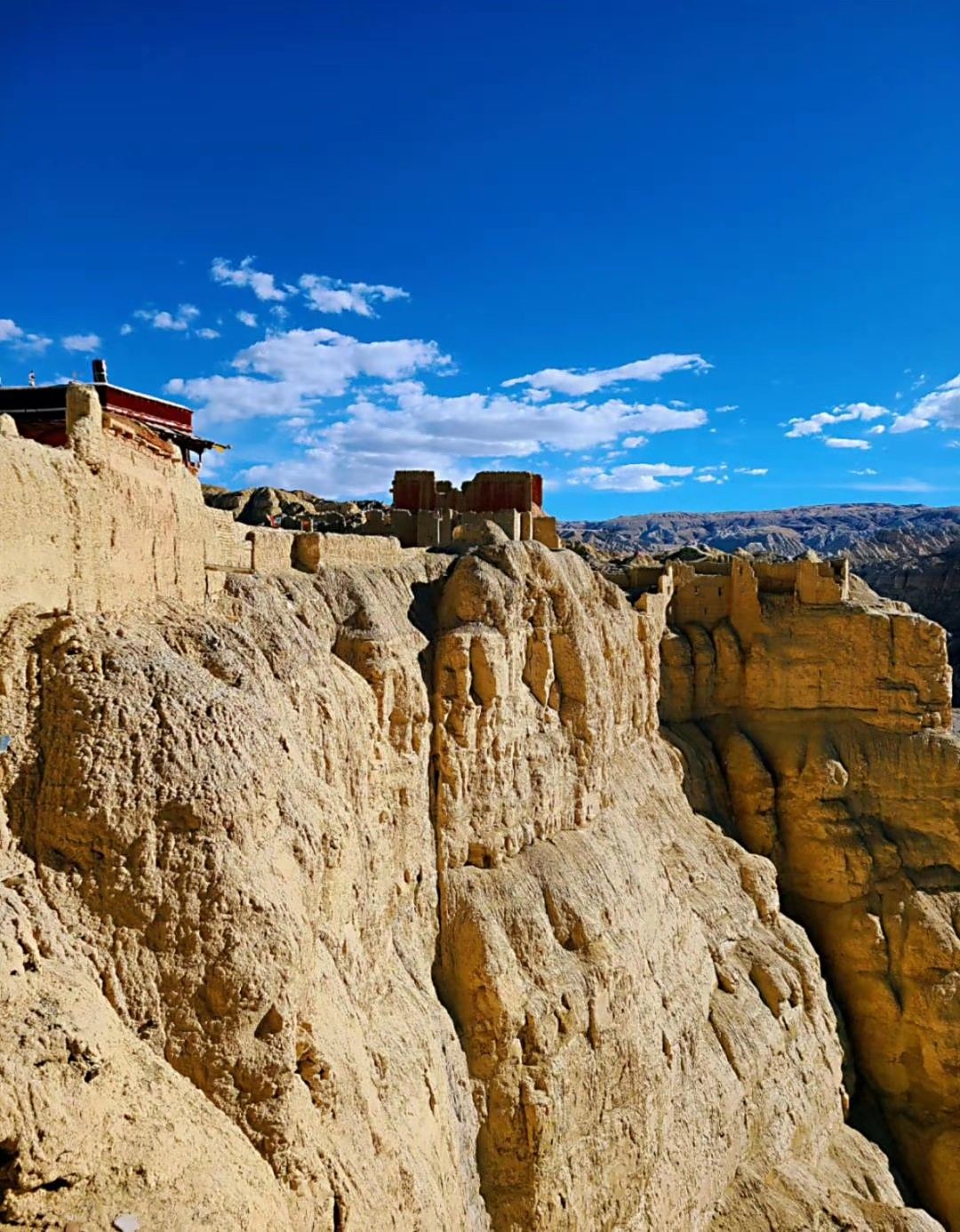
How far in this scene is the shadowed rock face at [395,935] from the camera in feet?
28.9

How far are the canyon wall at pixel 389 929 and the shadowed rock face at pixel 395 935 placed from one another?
0.05 meters

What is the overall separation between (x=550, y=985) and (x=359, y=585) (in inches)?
346

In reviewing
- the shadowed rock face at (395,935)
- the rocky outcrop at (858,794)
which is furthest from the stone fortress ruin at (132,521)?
the rocky outcrop at (858,794)

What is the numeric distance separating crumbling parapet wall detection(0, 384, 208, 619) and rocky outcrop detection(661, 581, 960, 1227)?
21.0 metres

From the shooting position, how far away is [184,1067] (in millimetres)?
9328

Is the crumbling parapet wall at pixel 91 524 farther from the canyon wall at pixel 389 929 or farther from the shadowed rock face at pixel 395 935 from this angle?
the shadowed rock face at pixel 395 935

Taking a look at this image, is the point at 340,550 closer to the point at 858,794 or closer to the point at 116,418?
the point at 116,418

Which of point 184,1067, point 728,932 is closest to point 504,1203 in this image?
point 184,1067

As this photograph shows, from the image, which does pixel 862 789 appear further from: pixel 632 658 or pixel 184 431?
pixel 184 431

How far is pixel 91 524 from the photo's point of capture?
10648 millimetres

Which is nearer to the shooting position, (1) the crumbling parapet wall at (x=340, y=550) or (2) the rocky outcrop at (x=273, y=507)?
(1) the crumbling parapet wall at (x=340, y=550)

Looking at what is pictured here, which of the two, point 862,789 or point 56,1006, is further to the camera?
point 862,789

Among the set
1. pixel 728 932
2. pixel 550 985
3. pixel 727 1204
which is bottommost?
pixel 727 1204

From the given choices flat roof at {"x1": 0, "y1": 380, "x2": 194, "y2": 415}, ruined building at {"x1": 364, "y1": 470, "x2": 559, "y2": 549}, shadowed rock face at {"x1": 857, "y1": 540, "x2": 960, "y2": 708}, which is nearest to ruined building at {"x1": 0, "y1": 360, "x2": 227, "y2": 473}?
flat roof at {"x1": 0, "y1": 380, "x2": 194, "y2": 415}
